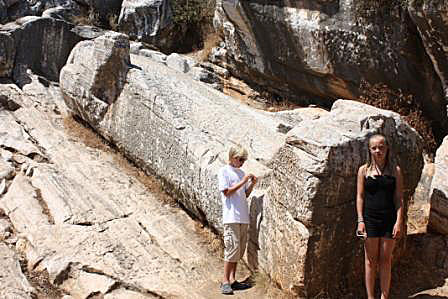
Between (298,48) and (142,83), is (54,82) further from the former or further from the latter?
(298,48)

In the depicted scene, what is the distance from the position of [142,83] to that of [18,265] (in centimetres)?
311

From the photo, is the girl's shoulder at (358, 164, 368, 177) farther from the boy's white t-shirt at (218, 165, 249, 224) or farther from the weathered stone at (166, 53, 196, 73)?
the weathered stone at (166, 53, 196, 73)

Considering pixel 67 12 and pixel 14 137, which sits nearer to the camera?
pixel 14 137

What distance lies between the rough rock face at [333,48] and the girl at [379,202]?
3964 millimetres

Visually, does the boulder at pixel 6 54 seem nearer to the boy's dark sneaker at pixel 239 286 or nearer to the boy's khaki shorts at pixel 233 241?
the boy's khaki shorts at pixel 233 241

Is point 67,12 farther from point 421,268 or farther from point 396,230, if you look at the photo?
point 396,230

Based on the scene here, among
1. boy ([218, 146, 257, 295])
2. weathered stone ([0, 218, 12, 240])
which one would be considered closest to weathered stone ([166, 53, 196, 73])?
weathered stone ([0, 218, 12, 240])

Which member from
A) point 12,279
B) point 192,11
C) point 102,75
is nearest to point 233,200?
point 12,279

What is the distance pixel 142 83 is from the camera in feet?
25.8

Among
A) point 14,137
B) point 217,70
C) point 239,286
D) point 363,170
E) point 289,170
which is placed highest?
point 363,170

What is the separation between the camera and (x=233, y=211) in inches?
208

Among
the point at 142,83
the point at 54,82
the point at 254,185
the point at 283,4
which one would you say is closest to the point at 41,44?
the point at 54,82

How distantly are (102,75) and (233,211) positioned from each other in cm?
406

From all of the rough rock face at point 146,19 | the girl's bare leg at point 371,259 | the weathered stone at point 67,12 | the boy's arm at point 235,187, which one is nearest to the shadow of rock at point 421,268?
the girl's bare leg at point 371,259
